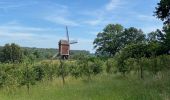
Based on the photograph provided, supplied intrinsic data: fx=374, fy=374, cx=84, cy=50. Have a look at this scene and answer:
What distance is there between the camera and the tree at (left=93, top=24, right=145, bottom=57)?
90938 millimetres

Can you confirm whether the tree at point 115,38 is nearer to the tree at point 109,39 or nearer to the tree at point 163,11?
the tree at point 109,39

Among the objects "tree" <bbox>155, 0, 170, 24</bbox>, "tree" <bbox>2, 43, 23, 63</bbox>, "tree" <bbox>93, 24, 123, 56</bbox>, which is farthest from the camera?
"tree" <bbox>93, 24, 123, 56</bbox>

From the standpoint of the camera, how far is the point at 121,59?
30188mm

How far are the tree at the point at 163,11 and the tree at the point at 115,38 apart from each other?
60738 mm

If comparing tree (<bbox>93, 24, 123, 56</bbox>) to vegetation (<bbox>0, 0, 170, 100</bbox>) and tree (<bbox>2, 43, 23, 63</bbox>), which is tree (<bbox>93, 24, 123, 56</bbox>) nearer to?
tree (<bbox>2, 43, 23, 63</bbox>)

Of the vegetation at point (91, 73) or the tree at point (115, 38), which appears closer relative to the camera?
the vegetation at point (91, 73)

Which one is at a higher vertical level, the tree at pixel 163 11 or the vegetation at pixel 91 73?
the tree at pixel 163 11

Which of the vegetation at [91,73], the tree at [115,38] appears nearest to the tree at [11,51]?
the tree at [115,38]

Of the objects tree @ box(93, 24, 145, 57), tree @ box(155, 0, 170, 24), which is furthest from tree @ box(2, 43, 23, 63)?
tree @ box(155, 0, 170, 24)

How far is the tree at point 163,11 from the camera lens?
88.1 ft

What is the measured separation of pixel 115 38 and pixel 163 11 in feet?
214

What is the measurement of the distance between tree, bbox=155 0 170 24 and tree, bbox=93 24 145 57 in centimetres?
6074

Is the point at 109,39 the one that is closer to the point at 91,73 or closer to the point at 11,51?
the point at 11,51

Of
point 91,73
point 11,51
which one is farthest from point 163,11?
point 11,51
